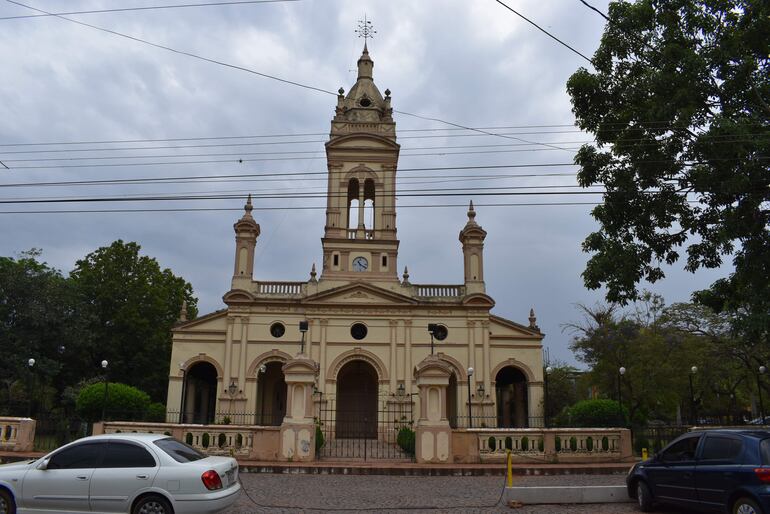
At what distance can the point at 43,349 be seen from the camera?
1496 inches

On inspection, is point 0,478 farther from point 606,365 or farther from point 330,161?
point 606,365

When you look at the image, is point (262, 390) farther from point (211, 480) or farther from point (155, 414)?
point (211, 480)

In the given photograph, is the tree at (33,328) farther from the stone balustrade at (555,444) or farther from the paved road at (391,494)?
the stone balustrade at (555,444)

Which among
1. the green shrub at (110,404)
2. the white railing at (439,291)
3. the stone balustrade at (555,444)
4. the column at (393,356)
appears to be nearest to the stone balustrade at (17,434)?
the green shrub at (110,404)

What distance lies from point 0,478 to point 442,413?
1204cm

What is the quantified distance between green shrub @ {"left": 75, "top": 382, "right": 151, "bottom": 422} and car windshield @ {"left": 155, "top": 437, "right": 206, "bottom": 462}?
17.1 m

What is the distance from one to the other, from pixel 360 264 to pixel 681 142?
22.8 meters

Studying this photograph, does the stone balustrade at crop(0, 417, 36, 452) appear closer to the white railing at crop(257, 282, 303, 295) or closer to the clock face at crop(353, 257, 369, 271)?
the white railing at crop(257, 282, 303, 295)

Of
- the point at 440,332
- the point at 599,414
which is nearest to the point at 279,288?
the point at 440,332

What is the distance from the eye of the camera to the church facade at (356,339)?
32.1 m

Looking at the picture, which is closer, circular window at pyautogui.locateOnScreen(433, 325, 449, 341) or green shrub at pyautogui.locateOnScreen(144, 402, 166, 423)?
green shrub at pyautogui.locateOnScreen(144, 402, 166, 423)

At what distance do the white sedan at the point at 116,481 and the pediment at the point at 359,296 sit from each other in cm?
2368

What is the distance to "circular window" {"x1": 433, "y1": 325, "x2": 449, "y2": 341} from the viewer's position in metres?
33.2

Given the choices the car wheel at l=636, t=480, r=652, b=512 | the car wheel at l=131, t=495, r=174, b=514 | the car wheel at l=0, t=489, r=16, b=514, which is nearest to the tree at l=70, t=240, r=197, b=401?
the car wheel at l=0, t=489, r=16, b=514
